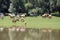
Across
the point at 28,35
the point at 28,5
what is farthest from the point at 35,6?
the point at 28,35

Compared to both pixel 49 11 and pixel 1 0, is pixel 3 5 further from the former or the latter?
pixel 49 11

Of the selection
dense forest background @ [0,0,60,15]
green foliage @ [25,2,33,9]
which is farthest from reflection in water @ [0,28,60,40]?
green foliage @ [25,2,33,9]

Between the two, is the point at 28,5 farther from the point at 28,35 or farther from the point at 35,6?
the point at 28,35

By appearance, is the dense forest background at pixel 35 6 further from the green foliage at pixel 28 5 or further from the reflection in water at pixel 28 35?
the reflection in water at pixel 28 35

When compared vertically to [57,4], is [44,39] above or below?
above

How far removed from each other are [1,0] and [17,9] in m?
5.62

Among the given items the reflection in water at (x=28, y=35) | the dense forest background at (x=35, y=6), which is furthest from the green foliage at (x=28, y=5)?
the reflection in water at (x=28, y=35)

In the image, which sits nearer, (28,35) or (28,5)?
(28,35)

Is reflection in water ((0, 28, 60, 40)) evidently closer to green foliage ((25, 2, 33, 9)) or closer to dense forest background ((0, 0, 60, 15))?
dense forest background ((0, 0, 60, 15))

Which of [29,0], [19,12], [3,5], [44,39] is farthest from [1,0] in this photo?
[44,39]

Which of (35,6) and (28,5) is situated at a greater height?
(28,5)

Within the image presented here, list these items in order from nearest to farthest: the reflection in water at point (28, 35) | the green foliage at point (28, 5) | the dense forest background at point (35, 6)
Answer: the reflection in water at point (28, 35) → the dense forest background at point (35, 6) → the green foliage at point (28, 5)

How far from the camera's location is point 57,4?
34750 mm

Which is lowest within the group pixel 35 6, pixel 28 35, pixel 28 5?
pixel 35 6
